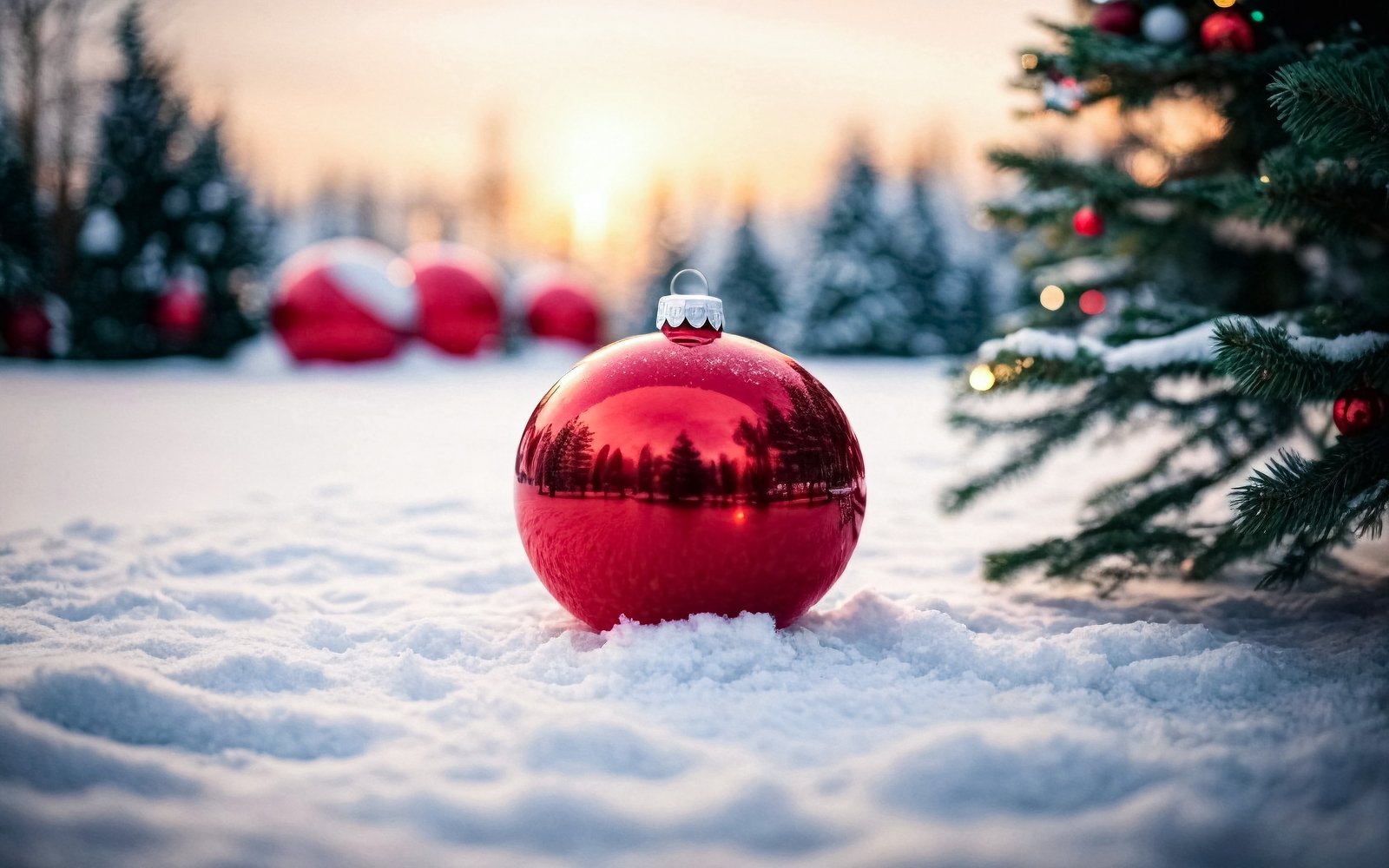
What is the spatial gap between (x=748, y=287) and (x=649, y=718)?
2626 centimetres

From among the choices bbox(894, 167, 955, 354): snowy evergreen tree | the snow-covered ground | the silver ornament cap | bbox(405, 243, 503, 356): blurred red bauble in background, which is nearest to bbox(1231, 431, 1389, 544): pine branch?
the snow-covered ground

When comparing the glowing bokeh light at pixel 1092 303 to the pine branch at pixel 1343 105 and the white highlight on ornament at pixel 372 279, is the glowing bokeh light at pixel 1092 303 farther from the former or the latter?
the white highlight on ornament at pixel 372 279

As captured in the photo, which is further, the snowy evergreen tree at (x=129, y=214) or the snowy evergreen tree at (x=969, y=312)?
the snowy evergreen tree at (x=969, y=312)

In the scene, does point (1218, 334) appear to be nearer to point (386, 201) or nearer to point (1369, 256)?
point (1369, 256)

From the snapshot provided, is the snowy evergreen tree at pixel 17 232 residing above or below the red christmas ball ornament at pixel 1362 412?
above

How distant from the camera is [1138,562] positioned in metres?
3.88

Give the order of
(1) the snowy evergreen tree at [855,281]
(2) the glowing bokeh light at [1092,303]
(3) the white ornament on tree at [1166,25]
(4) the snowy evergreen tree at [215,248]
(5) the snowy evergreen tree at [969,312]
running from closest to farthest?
(3) the white ornament on tree at [1166,25]
(2) the glowing bokeh light at [1092,303]
(4) the snowy evergreen tree at [215,248]
(1) the snowy evergreen tree at [855,281]
(5) the snowy evergreen tree at [969,312]

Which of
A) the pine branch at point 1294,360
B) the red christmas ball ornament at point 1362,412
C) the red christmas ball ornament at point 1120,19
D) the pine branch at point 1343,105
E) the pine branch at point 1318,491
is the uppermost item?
the red christmas ball ornament at point 1120,19

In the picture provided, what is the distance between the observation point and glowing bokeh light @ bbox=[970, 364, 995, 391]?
11.4ft

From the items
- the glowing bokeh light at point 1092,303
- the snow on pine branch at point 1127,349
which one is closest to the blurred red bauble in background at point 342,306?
the glowing bokeh light at point 1092,303

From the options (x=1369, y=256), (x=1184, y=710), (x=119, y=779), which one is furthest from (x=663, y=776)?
(x=1369, y=256)

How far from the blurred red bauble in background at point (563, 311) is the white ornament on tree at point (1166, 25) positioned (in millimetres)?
15412

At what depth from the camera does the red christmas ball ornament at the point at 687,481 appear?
2.91 meters

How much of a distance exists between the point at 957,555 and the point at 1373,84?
9.40 feet
